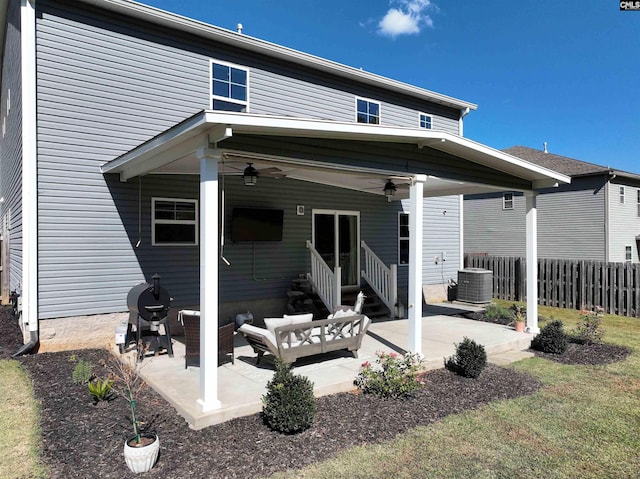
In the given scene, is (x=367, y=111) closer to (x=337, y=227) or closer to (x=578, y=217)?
(x=337, y=227)

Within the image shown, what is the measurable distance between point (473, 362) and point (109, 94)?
7462 mm

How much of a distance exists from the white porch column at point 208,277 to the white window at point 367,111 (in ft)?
23.5

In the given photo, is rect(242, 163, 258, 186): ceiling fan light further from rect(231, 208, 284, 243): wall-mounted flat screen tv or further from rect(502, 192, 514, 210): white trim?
rect(502, 192, 514, 210): white trim

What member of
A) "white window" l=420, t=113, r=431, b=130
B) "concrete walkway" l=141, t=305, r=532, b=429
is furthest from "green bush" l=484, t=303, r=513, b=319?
"white window" l=420, t=113, r=431, b=130

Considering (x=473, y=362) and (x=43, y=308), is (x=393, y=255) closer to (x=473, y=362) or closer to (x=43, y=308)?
(x=473, y=362)

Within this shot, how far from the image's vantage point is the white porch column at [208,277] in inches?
170

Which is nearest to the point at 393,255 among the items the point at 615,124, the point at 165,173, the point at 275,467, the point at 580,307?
the point at 580,307

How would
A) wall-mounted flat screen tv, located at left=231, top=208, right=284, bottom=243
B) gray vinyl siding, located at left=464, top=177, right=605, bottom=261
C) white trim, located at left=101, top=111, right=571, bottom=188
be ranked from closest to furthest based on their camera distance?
white trim, located at left=101, top=111, right=571, bottom=188 → wall-mounted flat screen tv, located at left=231, top=208, right=284, bottom=243 → gray vinyl siding, located at left=464, top=177, right=605, bottom=261

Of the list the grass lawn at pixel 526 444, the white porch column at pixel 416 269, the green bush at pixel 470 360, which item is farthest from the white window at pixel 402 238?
the grass lawn at pixel 526 444

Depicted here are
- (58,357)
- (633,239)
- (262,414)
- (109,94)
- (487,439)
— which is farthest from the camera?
(633,239)

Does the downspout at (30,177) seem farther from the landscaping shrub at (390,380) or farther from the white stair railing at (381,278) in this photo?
the white stair railing at (381,278)

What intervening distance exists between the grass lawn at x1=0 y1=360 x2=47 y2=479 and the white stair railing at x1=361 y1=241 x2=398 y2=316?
7.01 metres

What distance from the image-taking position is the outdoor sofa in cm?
553

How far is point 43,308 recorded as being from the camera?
6.79 metres
